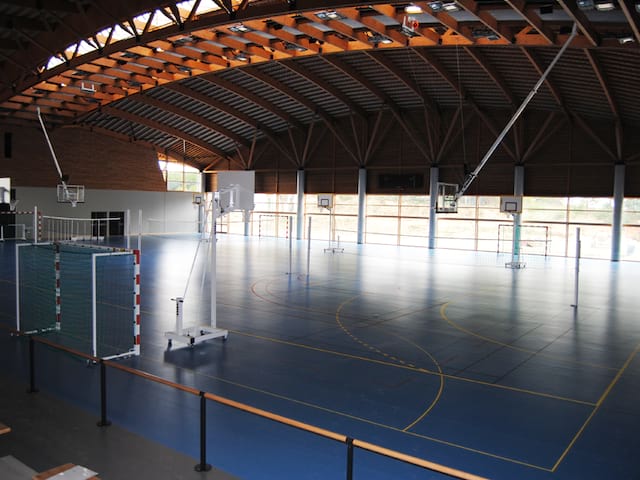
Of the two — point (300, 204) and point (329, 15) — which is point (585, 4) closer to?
point (329, 15)

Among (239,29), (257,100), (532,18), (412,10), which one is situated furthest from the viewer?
(257,100)

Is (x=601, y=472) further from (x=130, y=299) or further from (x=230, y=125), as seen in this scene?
(x=230, y=125)

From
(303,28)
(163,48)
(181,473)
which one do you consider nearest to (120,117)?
(163,48)

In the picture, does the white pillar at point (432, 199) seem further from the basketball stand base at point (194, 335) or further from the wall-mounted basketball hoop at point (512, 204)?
the basketball stand base at point (194, 335)

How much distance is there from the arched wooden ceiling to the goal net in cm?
1032

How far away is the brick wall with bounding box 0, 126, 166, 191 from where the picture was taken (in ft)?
140

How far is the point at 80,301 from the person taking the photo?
16312 millimetres

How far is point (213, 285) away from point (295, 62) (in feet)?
77.4

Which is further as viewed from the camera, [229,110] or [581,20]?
[229,110]

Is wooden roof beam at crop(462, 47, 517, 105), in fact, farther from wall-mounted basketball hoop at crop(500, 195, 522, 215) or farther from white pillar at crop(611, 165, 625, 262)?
white pillar at crop(611, 165, 625, 262)

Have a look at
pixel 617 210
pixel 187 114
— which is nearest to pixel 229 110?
pixel 187 114

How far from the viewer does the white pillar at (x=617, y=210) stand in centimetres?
3391

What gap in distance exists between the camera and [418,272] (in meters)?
27.4

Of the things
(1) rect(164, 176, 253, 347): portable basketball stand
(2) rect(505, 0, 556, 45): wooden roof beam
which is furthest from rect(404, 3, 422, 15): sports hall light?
(1) rect(164, 176, 253, 347): portable basketball stand
